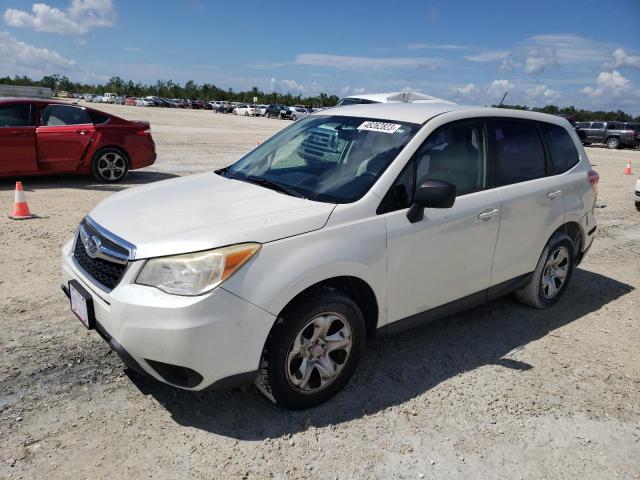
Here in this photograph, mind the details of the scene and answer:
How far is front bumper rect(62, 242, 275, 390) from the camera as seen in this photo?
270cm

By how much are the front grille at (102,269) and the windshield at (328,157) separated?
1.16 m

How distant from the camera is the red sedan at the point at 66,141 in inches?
370

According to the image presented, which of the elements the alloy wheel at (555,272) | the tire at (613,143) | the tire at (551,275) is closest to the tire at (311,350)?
the tire at (551,275)

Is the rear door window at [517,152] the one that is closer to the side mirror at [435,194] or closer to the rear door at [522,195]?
the rear door at [522,195]

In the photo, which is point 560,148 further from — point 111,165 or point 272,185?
point 111,165

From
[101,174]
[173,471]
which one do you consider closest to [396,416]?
[173,471]

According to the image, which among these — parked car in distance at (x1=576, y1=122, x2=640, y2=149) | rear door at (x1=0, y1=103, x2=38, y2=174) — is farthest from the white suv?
parked car in distance at (x1=576, y1=122, x2=640, y2=149)

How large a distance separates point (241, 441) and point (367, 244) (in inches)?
52.6

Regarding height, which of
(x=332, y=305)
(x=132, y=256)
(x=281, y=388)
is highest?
(x=132, y=256)

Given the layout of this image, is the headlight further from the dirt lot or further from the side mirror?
the side mirror

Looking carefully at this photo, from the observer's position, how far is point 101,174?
34.2ft

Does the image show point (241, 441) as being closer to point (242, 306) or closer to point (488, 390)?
point (242, 306)

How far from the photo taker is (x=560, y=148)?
4922mm

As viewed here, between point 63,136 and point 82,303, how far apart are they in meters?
7.78
